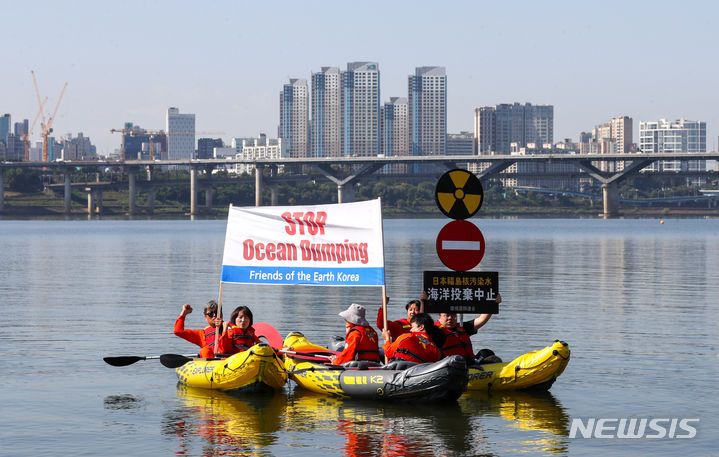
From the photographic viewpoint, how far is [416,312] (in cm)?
1767

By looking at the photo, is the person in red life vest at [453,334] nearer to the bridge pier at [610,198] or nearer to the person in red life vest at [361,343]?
the person in red life vest at [361,343]

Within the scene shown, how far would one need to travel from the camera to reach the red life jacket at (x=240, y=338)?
57.9 feet

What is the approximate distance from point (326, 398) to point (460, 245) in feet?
11.5

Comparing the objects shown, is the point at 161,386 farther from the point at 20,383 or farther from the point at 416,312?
the point at 416,312

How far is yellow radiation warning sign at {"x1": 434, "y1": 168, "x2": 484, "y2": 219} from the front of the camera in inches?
612

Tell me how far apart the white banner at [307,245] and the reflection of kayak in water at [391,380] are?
135 centimetres

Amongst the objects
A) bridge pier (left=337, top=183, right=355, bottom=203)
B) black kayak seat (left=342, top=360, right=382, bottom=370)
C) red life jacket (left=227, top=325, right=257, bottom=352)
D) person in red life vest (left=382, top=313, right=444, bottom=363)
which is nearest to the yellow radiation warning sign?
person in red life vest (left=382, top=313, right=444, bottom=363)

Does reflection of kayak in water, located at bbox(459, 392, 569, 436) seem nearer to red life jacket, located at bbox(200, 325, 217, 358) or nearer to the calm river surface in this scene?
the calm river surface

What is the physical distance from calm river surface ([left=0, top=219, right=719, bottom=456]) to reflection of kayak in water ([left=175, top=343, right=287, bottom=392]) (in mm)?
241

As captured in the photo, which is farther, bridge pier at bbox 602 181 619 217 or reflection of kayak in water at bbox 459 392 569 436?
bridge pier at bbox 602 181 619 217

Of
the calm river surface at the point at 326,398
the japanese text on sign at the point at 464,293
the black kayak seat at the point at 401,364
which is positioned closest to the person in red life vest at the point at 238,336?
the calm river surface at the point at 326,398

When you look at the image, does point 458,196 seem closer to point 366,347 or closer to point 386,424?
point 366,347

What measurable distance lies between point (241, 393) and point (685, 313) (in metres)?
17.1

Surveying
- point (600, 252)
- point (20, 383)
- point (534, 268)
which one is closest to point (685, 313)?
point (20, 383)
